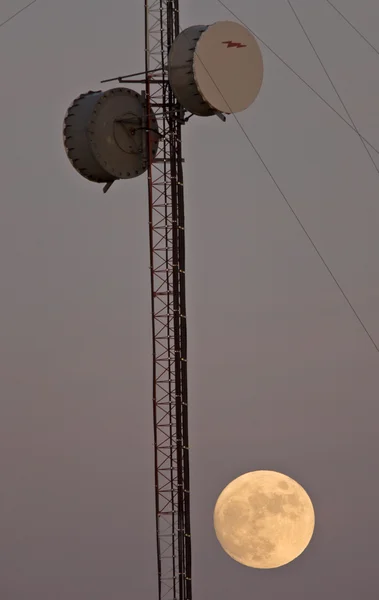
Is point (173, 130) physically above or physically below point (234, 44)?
below

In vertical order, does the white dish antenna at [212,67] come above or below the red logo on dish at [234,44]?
below

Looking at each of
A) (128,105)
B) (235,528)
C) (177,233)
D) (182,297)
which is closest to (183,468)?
(235,528)

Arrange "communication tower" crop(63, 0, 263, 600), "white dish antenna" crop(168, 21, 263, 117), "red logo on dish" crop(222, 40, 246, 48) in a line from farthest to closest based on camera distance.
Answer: "red logo on dish" crop(222, 40, 246, 48), "communication tower" crop(63, 0, 263, 600), "white dish antenna" crop(168, 21, 263, 117)

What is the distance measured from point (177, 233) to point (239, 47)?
2.83 metres

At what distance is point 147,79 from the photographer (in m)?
14.8

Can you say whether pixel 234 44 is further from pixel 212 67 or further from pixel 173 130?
pixel 173 130

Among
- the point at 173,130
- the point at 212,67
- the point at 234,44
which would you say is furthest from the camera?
the point at 173,130

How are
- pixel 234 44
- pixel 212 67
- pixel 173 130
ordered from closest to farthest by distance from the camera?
pixel 212 67 < pixel 234 44 < pixel 173 130

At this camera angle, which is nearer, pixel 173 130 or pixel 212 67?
pixel 212 67

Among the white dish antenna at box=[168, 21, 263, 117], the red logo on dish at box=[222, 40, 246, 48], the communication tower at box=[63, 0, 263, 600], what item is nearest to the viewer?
the white dish antenna at box=[168, 21, 263, 117]

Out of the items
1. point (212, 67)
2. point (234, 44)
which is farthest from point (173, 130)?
point (234, 44)

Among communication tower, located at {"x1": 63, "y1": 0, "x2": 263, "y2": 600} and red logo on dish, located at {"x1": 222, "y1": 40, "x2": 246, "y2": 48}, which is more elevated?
red logo on dish, located at {"x1": 222, "y1": 40, "x2": 246, "y2": 48}

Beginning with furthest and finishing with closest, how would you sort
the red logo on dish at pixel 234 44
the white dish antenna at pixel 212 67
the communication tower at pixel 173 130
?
1. the red logo on dish at pixel 234 44
2. the communication tower at pixel 173 130
3. the white dish antenna at pixel 212 67

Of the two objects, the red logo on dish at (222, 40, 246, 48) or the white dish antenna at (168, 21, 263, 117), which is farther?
the red logo on dish at (222, 40, 246, 48)
